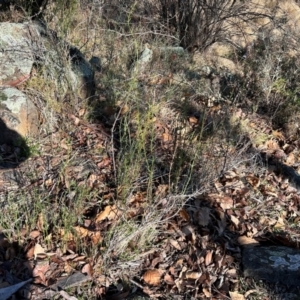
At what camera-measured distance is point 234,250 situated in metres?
3.13

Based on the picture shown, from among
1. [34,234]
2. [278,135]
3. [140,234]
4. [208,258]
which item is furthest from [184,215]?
[278,135]

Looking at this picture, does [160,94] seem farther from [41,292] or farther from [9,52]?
[41,292]

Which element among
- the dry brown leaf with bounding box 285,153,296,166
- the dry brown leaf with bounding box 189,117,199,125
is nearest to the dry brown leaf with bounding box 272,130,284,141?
the dry brown leaf with bounding box 285,153,296,166

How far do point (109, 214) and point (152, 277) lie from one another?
0.58 m

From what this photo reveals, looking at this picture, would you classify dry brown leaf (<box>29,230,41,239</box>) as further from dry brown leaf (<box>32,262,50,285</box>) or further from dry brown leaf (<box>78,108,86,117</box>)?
dry brown leaf (<box>78,108,86,117</box>)

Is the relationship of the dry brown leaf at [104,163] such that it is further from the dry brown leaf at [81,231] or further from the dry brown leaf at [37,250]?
the dry brown leaf at [37,250]

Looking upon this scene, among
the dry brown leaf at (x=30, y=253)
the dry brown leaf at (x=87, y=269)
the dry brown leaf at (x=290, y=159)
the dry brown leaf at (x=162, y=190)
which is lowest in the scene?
the dry brown leaf at (x=87, y=269)

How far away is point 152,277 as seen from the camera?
282 centimetres

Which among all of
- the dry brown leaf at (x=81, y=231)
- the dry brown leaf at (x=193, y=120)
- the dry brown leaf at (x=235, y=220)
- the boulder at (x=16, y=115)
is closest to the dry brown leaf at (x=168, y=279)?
the dry brown leaf at (x=81, y=231)

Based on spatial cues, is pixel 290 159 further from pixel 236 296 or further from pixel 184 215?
pixel 236 296

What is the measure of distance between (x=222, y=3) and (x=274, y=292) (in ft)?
13.1

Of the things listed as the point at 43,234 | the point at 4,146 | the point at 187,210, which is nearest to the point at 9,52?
the point at 4,146

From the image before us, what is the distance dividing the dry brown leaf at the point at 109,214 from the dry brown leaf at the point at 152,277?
0.48m

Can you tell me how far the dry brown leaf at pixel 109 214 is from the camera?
120 inches
